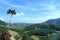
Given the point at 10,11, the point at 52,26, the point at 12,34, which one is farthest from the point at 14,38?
the point at 52,26

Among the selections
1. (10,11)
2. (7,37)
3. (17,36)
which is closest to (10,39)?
(7,37)

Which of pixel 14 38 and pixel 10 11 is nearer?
pixel 14 38

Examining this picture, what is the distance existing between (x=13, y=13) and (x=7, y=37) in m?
63.4

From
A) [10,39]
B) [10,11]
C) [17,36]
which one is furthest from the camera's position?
[10,11]

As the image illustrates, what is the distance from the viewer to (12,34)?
28.1 metres

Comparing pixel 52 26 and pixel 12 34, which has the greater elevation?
pixel 52 26

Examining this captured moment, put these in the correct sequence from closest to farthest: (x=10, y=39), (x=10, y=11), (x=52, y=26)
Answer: (x=10, y=39) → (x=10, y=11) → (x=52, y=26)

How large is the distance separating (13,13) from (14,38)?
205ft

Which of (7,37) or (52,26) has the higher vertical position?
(52,26)

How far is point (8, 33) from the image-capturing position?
27.6m

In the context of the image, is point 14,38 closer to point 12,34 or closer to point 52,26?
point 12,34

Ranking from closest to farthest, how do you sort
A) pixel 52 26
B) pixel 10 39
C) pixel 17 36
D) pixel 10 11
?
pixel 10 39, pixel 17 36, pixel 10 11, pixel 52 26

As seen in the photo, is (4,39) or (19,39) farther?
(19,39)

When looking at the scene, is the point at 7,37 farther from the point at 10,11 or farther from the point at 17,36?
the point at 10,11
